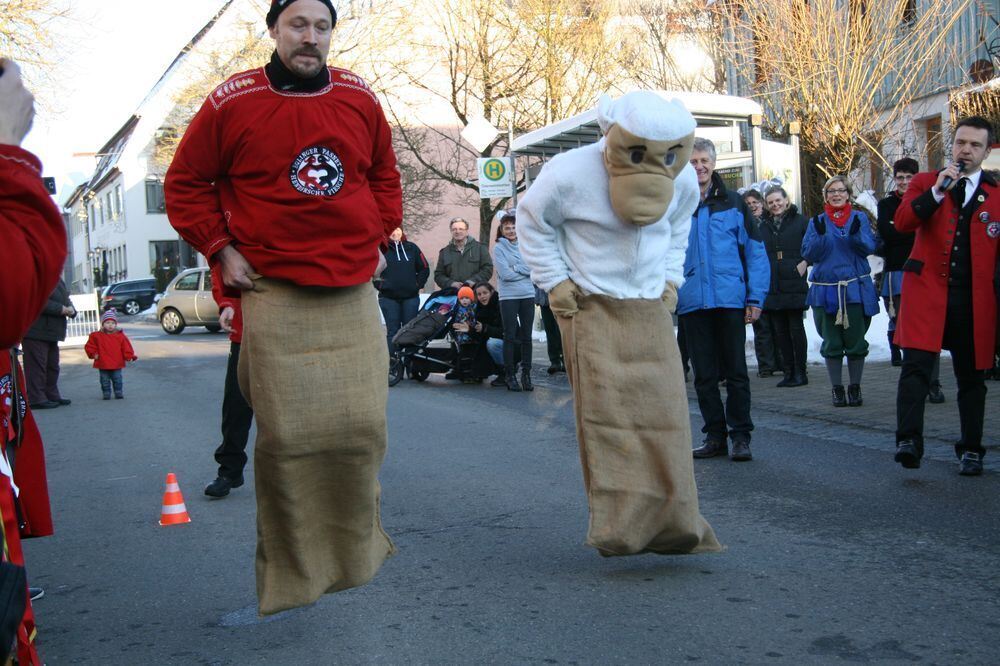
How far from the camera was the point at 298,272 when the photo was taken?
403 centimetres

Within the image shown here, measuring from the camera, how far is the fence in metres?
30.7

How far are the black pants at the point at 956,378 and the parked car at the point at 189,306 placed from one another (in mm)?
26040

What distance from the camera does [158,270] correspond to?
59250 millimetres

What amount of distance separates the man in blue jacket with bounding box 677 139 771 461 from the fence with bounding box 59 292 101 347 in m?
25.1

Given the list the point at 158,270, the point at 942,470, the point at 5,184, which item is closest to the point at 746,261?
the point at 942,470

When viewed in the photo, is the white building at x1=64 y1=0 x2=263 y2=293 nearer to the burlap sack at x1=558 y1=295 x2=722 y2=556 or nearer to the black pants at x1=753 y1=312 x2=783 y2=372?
the black pants at x1=753 y1=312 x2=783 y2=372

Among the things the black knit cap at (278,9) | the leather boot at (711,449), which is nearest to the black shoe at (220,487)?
the leather boot at (711,449)

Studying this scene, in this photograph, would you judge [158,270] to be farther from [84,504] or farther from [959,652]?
[959,652]

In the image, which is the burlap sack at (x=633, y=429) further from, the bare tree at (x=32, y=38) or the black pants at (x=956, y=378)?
the bare tree at (x=32, y=38)

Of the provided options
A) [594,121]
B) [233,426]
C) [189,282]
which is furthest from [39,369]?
[189,282]

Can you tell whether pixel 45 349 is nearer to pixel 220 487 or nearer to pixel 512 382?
pixel 512 382

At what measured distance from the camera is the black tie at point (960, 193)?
6.48m

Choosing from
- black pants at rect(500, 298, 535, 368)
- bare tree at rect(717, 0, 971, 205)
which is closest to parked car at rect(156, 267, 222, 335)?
bare tree at rect(717, 0, 971, 205)

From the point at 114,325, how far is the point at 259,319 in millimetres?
11802
